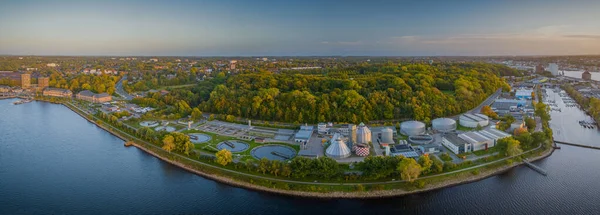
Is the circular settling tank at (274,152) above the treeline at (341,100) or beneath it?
beneath

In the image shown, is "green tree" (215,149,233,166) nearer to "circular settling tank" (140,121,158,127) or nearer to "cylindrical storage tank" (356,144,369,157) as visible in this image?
"cylindrical storage tank" (356,144,369,157)

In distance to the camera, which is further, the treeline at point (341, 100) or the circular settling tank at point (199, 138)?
the treeline at point (341, 100)

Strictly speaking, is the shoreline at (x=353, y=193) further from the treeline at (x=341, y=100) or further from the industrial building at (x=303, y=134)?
the treeline at (x=341, y=100)

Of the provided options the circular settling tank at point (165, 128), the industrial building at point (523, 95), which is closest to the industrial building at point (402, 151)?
the circular settling tank at point (165, 128)

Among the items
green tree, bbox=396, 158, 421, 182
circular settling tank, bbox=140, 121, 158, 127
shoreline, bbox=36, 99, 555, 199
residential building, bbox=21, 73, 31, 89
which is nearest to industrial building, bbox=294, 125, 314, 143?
shoreline, bbox=36, 99, 555, 199

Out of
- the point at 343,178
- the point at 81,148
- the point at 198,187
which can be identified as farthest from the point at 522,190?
the point at 81,148

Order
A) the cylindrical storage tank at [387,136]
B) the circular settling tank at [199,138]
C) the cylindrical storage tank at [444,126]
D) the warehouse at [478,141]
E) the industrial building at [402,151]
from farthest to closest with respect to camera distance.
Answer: the cylindrical storage tank at [444,126]
the circular settling tank at [199,138]
the cylindrical storage tank at [387,136]
the warehouse at [478,141]
the industrial building at [402,151]

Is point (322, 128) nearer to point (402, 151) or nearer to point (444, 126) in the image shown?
point (402, 151)

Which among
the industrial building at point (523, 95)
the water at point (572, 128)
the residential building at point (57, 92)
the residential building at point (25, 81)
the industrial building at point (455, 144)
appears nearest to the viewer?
the industrial building at point (455, 144)
